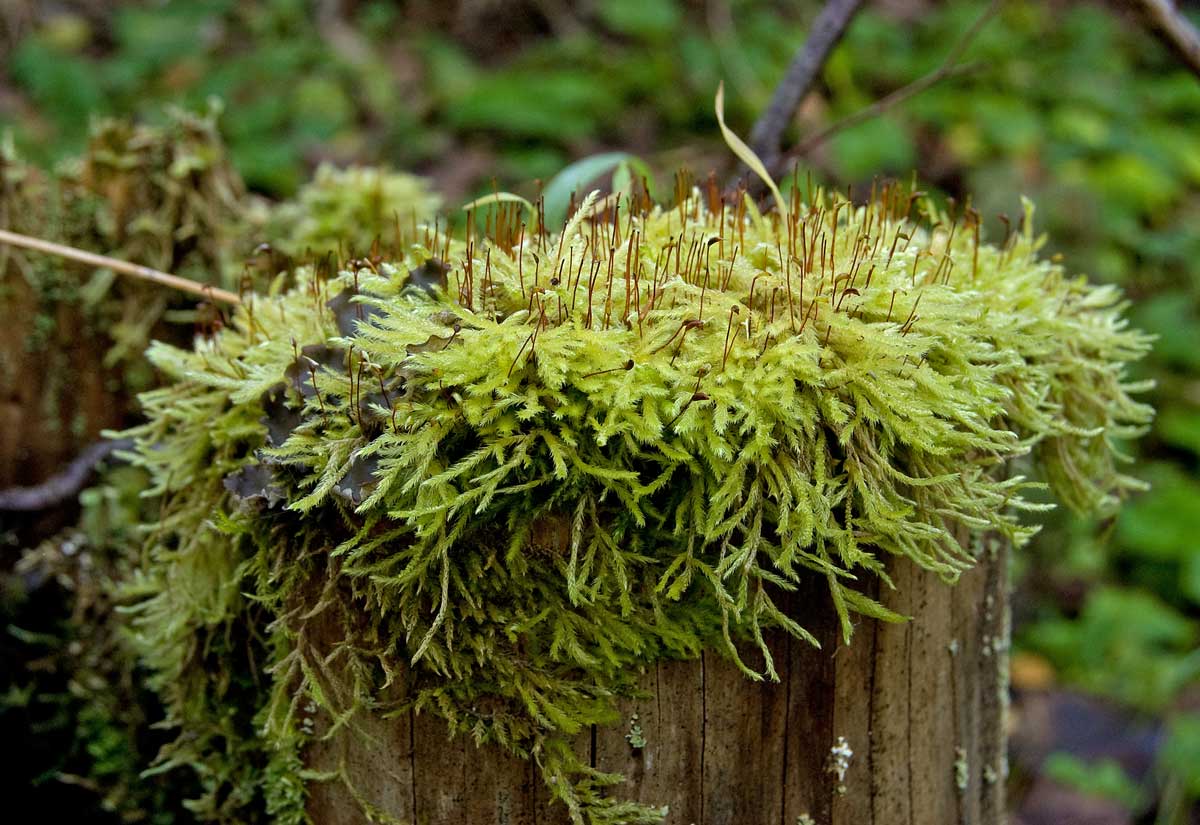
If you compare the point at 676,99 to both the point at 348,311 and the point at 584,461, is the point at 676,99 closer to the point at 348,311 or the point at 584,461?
the point at 348,311

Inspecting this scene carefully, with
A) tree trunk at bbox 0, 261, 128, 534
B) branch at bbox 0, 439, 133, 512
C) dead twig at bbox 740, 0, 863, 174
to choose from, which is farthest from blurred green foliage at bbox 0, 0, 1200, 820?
branch at bbox 0, 439, 133, 512

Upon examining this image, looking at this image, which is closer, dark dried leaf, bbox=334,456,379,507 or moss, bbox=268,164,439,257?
dark dried leaf, bbox=334,456,379,507

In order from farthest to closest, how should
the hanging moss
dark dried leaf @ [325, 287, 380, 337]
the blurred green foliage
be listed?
the blurred green foliage → dark dried leaf @ [325, 287, 380, 337] → the hanging moss

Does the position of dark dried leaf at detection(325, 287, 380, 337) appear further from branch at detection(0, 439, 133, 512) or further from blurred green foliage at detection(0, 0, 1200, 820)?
blurred green foliage at detection(0, 0, 1200, 820)

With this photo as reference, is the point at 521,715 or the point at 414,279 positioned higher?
the point at 414,279

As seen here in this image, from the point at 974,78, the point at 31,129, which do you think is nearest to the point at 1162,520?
the point at 974,78

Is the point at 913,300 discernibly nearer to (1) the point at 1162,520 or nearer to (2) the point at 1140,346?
(2) the point at 1140,346

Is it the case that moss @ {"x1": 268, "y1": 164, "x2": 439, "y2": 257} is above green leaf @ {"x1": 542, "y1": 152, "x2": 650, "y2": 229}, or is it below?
above
